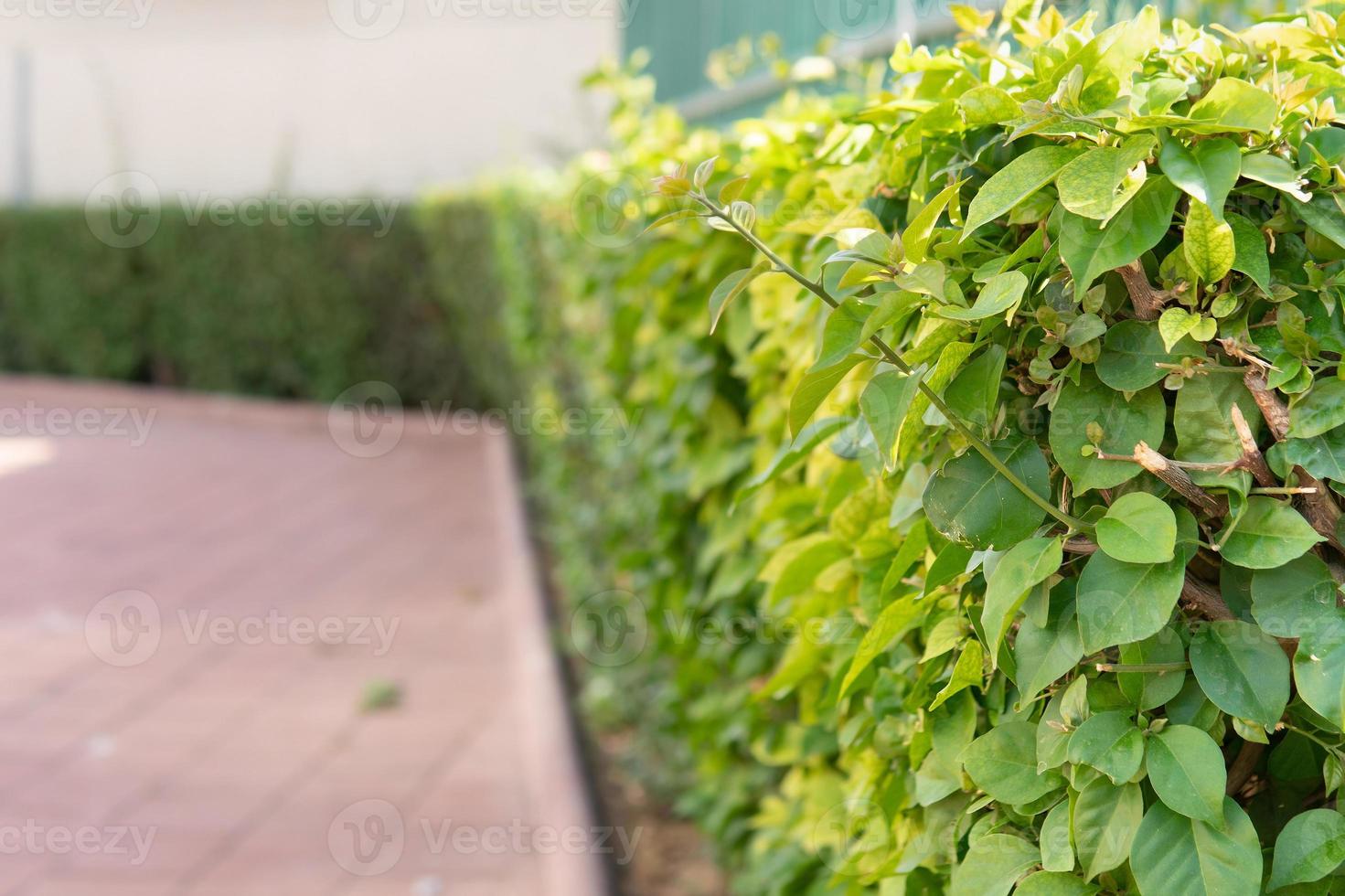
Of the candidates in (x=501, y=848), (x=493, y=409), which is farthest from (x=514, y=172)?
(x=501, y=848)

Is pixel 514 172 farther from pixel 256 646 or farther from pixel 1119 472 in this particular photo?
pixel 1119 472

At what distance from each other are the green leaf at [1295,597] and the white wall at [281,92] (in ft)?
43.3

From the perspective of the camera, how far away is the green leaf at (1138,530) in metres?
0.94

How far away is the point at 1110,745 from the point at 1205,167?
470 millimetres

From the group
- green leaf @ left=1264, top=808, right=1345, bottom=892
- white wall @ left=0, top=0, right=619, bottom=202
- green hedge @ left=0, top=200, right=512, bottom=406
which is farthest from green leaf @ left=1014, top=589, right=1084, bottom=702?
white wall @ left=0, top=0, right=619, bottom=202

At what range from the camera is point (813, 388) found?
108 centimetres

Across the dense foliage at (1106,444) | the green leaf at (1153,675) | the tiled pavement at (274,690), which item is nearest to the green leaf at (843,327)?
the dense foliage at (1106,444)

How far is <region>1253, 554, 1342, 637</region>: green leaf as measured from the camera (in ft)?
3.13

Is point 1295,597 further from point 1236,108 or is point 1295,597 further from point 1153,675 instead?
point 1236,108

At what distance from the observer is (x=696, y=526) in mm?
2986

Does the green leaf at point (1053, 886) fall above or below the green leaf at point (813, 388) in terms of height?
below

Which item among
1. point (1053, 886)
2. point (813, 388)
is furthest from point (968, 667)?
point (813, 388)

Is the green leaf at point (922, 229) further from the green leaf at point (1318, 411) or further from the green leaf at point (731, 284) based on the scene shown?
the green leaf at point (1318, 411)

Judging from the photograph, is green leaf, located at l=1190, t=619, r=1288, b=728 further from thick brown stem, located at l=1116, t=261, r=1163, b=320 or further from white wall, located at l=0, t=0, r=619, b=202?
white wall, located at l=0, t=0, r=619, b=202
